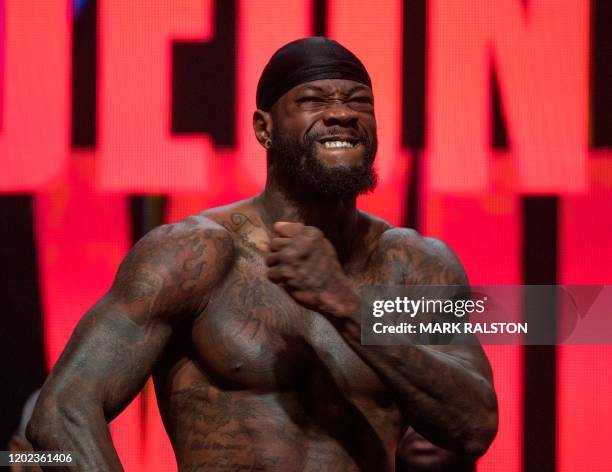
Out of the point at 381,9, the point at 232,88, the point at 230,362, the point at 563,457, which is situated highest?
the point at 381,9

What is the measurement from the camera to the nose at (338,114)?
165cm

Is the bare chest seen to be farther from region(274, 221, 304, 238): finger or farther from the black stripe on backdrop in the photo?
the black stripe on backdrop

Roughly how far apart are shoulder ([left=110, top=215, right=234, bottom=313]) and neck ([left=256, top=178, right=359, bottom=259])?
0.12 m

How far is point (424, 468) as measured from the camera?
2383 millimetres

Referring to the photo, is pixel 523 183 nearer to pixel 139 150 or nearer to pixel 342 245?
pixel 139 150

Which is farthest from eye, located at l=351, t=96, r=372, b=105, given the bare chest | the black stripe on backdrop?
the black stripe on backdrop

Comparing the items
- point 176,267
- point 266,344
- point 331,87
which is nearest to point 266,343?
point 266,344

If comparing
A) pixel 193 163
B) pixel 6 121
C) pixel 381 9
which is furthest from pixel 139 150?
pixel 381 9

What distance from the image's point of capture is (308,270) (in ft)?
4.56

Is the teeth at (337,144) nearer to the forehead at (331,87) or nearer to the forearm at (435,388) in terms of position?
the forehead at (331,87)

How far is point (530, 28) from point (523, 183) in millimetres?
381

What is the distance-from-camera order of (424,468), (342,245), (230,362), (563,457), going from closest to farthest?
(230,362), (342,245), (424,468), (563,457)

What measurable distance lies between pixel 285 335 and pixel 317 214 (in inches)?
8.2

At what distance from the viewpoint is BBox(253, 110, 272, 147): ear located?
1.78m
